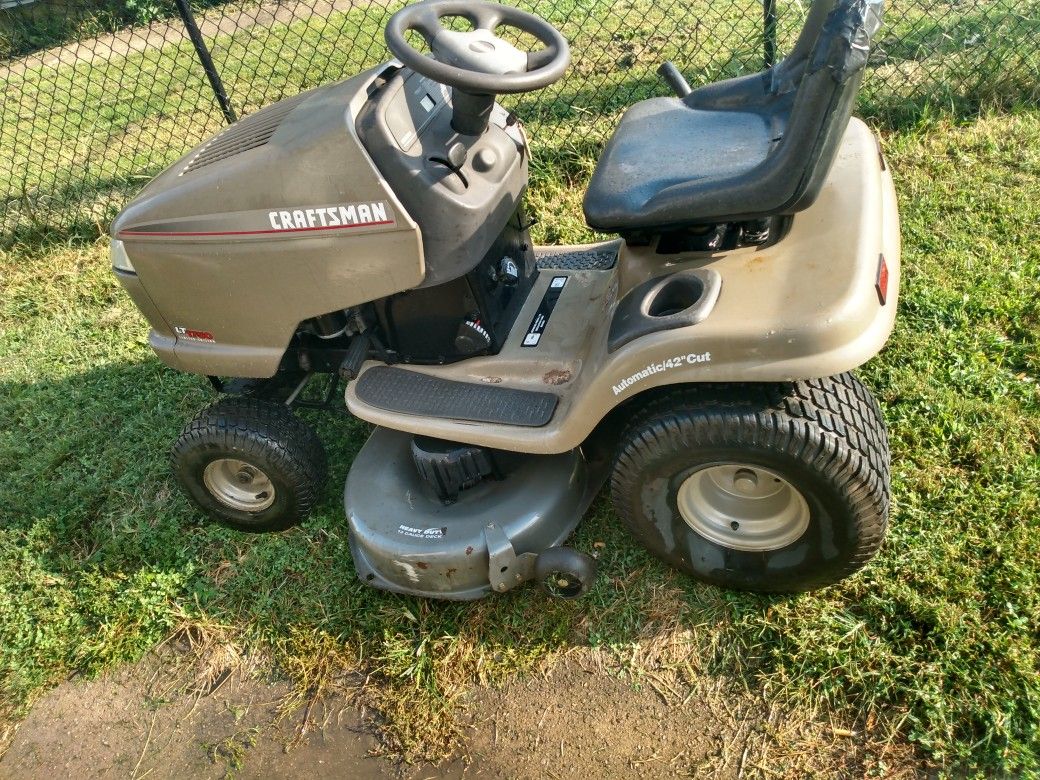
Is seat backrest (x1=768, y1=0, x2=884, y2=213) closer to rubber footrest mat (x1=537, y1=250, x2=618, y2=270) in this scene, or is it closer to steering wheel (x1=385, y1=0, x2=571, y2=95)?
steering wheel (x1=385, y1=0, x2=571, y2=95)

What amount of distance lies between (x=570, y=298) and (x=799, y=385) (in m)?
0.92

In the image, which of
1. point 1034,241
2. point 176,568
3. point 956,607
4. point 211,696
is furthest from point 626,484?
point 1034,241

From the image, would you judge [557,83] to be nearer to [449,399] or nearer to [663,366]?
[449,399]

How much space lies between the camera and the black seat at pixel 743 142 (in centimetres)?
163

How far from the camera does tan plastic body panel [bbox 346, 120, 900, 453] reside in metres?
1.83

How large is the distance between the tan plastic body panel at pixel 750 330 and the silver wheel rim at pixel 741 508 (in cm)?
37

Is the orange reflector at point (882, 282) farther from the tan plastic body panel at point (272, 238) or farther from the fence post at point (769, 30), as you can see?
the fence post at point (769, 30)

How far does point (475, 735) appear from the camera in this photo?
7.39 feet

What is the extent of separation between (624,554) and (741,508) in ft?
1.40

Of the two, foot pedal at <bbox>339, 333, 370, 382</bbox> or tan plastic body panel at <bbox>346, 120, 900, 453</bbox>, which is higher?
tan plastic body panel at <bbox>346, 120, 900, 453</bbox>

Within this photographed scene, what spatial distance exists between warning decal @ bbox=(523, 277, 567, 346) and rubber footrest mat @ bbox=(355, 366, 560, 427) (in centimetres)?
21

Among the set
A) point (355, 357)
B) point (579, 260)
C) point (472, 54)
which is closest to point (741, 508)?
point (579, 260)

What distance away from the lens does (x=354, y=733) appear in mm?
2318

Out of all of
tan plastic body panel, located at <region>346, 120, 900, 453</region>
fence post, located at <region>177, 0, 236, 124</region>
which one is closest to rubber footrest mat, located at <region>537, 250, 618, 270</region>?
tan plastic body panel, located at <region>346, 120, 900, 453</region>
